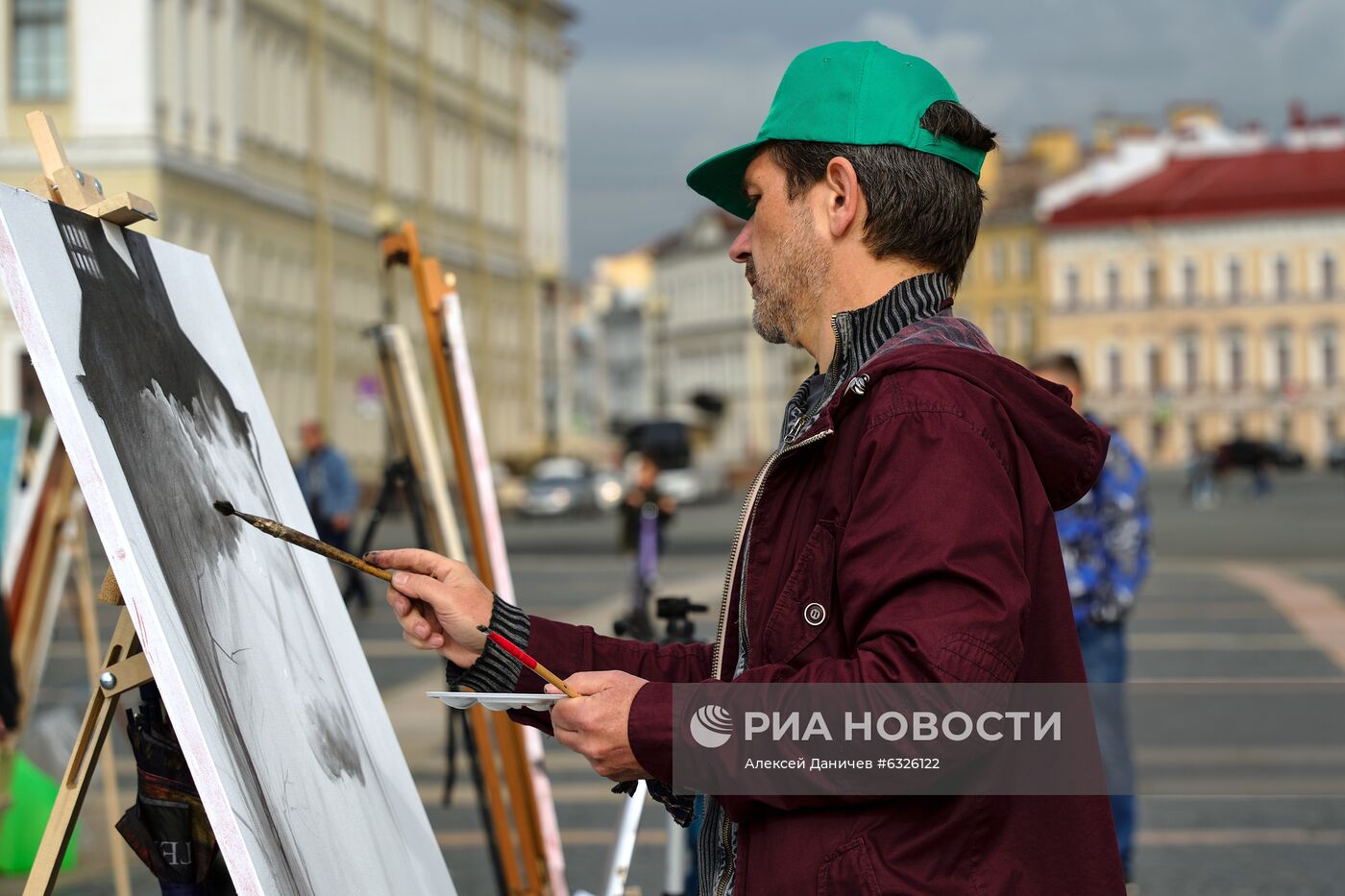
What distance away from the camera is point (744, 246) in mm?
2504

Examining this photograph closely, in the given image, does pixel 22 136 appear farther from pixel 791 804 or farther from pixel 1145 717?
pixel 791 804

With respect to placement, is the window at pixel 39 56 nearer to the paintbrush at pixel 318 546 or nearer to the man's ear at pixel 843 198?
the paintbrush at pixel 318 546

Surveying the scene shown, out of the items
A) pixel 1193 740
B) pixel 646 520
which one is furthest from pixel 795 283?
pixel 646 520

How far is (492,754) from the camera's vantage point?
4840 mm

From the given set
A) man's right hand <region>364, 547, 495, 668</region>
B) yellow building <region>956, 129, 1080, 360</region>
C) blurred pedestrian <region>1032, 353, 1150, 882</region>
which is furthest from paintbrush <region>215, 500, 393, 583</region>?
yellow building <region>956, 129, 1080, 360</region>

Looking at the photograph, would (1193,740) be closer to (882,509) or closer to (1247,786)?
(1247,786)

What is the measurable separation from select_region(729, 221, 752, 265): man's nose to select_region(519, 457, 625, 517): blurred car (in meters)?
41.1

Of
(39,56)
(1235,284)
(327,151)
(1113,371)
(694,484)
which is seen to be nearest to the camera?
(39,56)

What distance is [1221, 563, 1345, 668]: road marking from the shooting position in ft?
44.6

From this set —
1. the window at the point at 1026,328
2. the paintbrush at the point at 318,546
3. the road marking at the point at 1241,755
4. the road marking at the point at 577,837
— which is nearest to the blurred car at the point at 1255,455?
the window at the point at 1026,328

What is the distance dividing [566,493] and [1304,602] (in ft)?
98.1

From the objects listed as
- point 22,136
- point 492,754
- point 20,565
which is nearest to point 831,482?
point 492,754

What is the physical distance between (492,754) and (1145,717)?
5.86 meters

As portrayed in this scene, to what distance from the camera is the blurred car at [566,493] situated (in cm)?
4503
